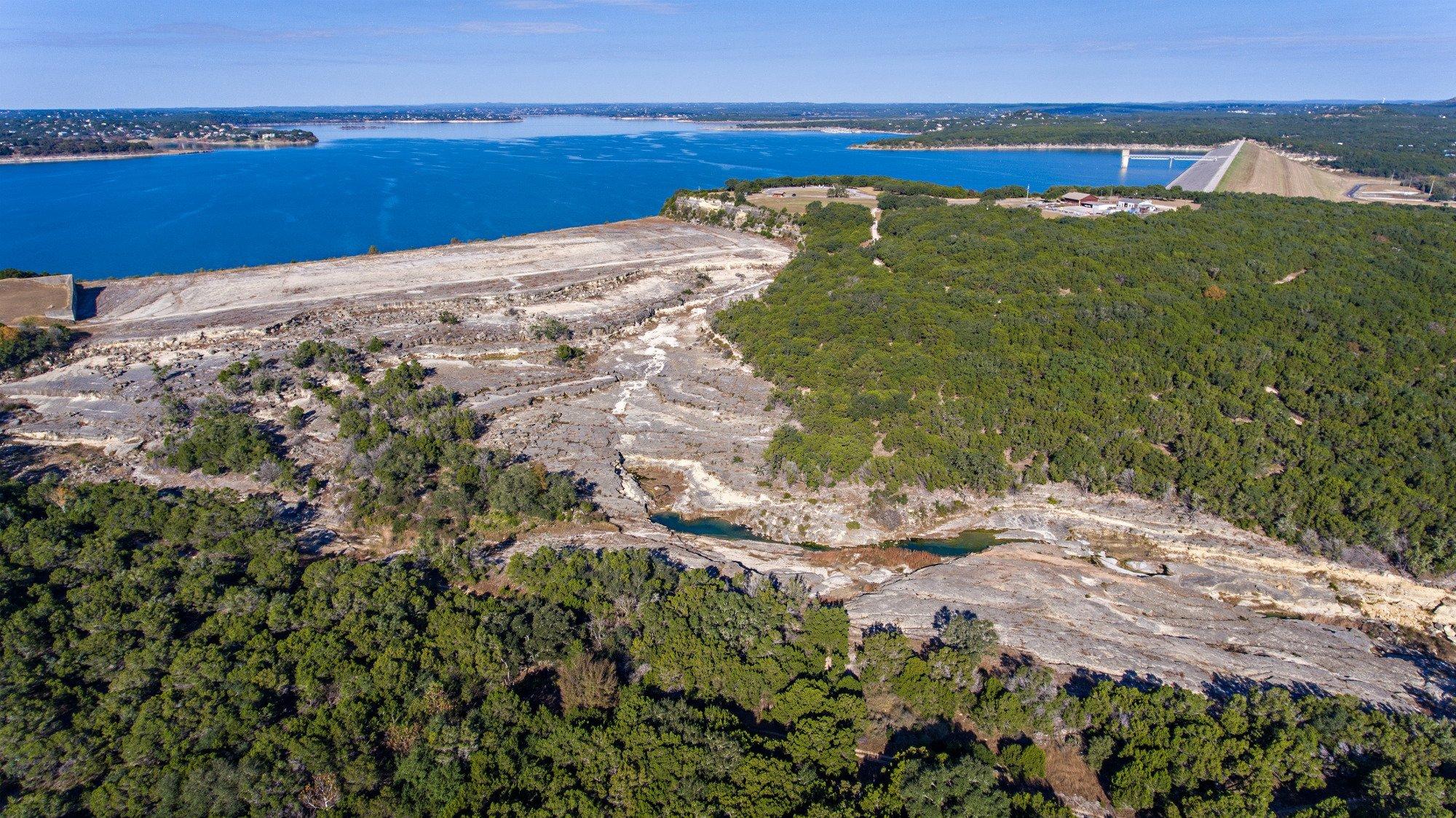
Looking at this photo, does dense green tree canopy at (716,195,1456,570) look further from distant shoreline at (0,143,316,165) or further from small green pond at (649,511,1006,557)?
distant shoreline at (0,143,316,165)

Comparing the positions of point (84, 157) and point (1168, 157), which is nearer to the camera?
point (84, 157)

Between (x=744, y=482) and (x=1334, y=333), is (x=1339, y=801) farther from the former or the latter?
(x=1334, y=333)

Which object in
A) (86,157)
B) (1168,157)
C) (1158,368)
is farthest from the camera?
(1168,157)

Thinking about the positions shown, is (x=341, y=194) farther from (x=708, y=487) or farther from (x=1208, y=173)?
(x=1208, y=173)

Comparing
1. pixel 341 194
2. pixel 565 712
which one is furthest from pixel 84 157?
pixel 565 712

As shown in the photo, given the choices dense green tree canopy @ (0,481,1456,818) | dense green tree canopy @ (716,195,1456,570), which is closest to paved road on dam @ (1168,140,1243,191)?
dense green tree canopy @ (716,195,1456,570)

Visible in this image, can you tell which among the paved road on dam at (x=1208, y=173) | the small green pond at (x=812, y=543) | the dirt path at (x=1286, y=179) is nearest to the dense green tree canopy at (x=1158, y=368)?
the small green pond at (x=812, y=543)

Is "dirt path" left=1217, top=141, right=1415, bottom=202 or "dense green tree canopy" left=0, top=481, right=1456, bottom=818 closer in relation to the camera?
"dense green tree canopy" left=0, top=481, right=1456, bottom=818
